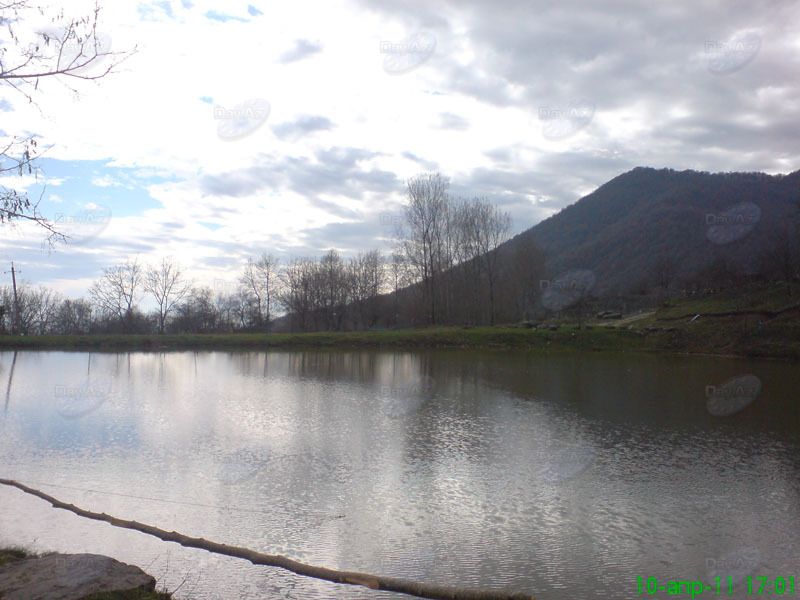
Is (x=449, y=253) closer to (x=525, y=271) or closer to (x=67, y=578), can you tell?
(x=525, y=271)

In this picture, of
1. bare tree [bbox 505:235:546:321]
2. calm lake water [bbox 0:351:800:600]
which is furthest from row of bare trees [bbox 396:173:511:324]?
calm lake water [bbox 0:351:800:600]

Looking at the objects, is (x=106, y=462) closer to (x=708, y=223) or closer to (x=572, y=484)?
(x=572, y=484)

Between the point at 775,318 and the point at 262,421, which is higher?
the point at 775,318

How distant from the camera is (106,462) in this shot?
9.16 meters

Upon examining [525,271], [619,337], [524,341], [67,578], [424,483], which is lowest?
[424,483]

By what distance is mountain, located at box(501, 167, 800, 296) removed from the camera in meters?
64.4

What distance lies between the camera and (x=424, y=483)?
26.3 feet

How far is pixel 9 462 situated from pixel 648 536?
975 cm

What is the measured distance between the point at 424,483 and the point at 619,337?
30.6 m

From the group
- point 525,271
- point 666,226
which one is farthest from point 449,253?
point 666,226

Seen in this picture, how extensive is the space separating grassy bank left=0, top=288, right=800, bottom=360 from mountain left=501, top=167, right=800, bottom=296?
54.4 ft

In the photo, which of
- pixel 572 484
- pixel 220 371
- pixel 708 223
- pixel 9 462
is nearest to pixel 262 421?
pixel 9 462

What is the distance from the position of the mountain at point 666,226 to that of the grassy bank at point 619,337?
1659 centimetres

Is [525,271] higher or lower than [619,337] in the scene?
higher
